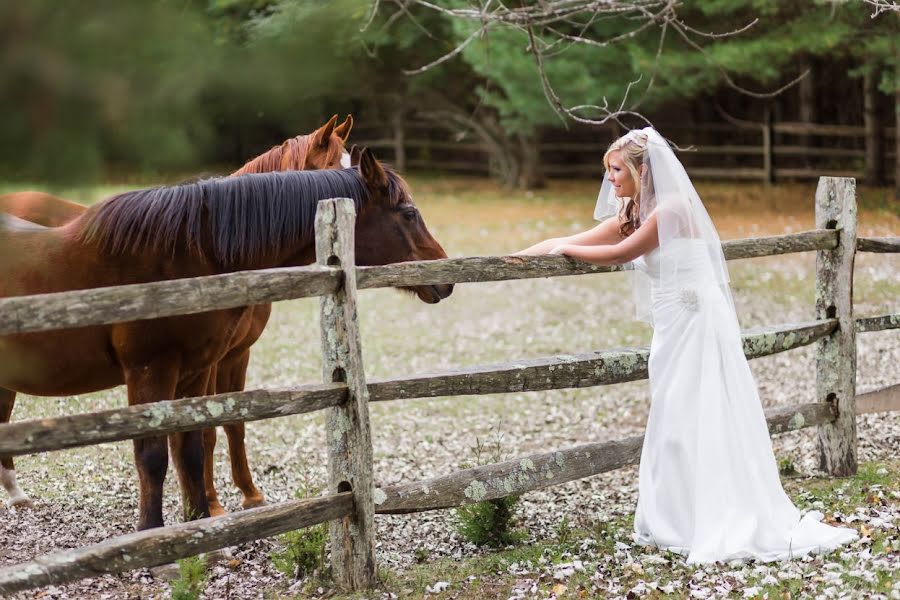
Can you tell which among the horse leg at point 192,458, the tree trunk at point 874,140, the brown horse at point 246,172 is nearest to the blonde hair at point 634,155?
the brown horse at point 246,172

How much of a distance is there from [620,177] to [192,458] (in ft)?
8.71

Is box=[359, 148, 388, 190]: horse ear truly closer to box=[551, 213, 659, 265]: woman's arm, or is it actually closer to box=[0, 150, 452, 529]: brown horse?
box=[0, 150, 452, 529]: brown horse

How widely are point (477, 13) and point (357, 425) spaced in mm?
3697

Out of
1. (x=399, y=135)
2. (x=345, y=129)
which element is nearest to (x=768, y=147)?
(x=399, y=135)

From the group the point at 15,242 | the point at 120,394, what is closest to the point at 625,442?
the point at 15,242

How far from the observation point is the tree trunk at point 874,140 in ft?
65.2

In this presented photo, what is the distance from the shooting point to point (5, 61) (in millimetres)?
1744

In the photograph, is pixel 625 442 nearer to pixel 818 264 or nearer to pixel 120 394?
pixel 818 264

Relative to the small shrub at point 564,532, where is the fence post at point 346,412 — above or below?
above

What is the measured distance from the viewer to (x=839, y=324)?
5926 millimetres

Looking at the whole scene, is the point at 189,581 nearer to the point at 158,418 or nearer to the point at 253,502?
the point at 158,418

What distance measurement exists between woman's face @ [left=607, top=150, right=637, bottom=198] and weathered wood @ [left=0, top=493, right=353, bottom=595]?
2.08m

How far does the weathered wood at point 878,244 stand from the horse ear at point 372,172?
306 cm

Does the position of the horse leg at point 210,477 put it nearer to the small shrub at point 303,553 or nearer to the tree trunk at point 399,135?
the small shrub at point 303,553
